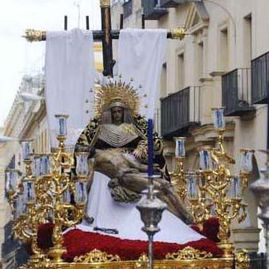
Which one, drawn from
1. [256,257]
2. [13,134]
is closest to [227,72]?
[256,257]

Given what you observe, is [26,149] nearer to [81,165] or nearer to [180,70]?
[81,165]

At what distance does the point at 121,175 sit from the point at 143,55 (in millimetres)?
2111

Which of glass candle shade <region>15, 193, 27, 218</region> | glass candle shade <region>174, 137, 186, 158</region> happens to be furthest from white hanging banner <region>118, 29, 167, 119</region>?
glass candle shade <region>15, 193, 27, 218</region>

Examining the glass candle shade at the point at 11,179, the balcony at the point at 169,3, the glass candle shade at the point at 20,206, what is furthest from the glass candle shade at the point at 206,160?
the balcony at the point at 169,3

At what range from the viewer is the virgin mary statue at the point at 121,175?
1504 cm

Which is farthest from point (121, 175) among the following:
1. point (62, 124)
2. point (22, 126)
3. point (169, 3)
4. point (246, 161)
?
point (22, 126)

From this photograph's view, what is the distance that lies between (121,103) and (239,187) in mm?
1582

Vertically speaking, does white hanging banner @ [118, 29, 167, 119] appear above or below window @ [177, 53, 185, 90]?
below

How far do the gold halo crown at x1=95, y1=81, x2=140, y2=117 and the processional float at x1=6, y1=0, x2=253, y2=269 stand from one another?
2.86 feet

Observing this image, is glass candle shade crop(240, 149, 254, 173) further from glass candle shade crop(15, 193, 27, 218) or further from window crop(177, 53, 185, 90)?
window crop(177, 53, 185, 90)

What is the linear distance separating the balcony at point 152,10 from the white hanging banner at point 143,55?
2279 cm

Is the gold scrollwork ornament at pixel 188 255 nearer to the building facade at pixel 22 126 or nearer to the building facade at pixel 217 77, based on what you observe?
the building facade at pixel 217 77

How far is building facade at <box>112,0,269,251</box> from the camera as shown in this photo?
3120 centimetres

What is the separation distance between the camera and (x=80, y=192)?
1460 cm
